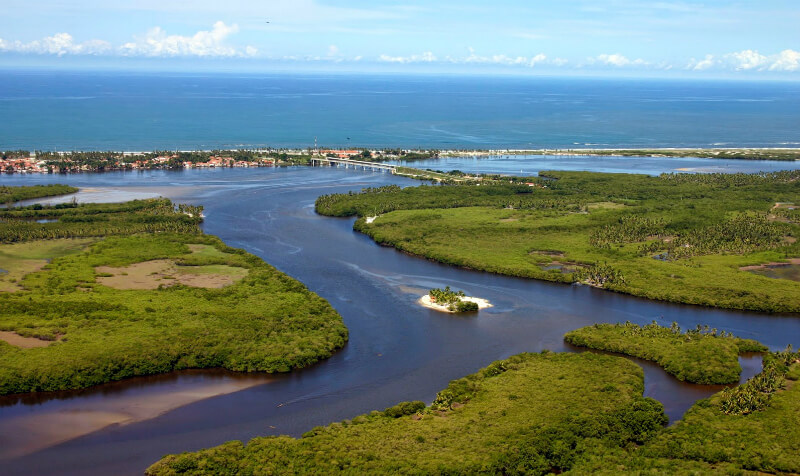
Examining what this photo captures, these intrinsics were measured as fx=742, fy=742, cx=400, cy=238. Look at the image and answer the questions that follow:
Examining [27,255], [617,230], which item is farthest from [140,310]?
[617,230]

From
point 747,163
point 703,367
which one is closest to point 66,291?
point 703,367

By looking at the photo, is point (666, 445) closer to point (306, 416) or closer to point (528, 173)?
point (306, 416)

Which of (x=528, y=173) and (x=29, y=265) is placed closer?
(x=29, y=265)

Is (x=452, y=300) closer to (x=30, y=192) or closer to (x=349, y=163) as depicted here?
(x=30, y=192)

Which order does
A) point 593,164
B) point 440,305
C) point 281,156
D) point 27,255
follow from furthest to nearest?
point 593,164, point 281,156, point 27,255, point 440,305

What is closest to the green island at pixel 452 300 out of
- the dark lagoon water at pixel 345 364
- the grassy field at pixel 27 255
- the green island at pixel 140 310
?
the dark lagoon water at pixel 345 364

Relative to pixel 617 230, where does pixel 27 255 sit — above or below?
below
